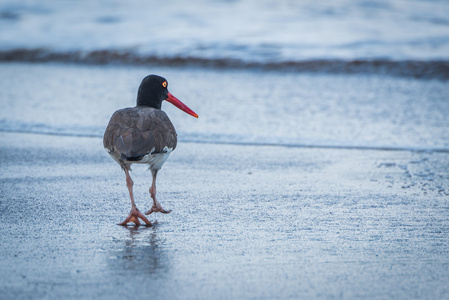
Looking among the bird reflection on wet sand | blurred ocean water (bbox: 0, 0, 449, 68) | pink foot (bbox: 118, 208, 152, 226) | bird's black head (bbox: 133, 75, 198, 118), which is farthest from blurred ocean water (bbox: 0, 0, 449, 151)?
the bird reflection on wet sand

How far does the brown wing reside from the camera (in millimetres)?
3741

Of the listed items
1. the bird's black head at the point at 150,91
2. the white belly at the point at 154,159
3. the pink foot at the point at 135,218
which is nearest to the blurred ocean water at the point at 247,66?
the bird's black head at the point at 150,91

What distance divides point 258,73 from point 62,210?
8.18 metres

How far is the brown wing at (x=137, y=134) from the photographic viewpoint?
12.3ft

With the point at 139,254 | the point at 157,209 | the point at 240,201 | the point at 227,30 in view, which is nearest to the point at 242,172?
the point at 240,201

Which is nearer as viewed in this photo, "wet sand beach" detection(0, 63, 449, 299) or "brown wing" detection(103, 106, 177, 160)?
"wet sand beach" detection(0, 63, 449, 299)

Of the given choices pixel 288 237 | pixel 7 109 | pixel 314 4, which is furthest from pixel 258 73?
pixel 288 237

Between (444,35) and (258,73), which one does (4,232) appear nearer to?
(258,73)

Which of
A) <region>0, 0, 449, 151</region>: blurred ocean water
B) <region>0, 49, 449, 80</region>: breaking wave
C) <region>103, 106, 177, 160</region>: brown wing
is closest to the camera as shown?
<region>103, 106, 177, 160</region>: brown wing

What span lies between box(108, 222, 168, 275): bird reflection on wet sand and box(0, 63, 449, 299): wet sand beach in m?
0.01

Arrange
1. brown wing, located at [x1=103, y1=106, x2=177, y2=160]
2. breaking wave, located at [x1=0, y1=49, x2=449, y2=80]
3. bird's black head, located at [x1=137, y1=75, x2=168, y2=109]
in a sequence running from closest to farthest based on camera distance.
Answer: brown wing, located at [x1=103, y1=106, x2=177, y2=160] < bird's black head, located at [x1=137, y1=75, x2=168, y2=109] < breaking wave, located at [x1=0, y1=49, x2=449, y2=80]

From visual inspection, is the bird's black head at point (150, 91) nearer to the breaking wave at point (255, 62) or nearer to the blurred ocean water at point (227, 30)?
the breaking wave at point (255, 62)

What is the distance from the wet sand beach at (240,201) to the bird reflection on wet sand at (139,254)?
0.01m

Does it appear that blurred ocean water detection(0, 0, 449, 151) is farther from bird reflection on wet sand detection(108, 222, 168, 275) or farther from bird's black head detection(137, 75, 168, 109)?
bird reflection on wet sand detection(108, 222, 168, 275)
